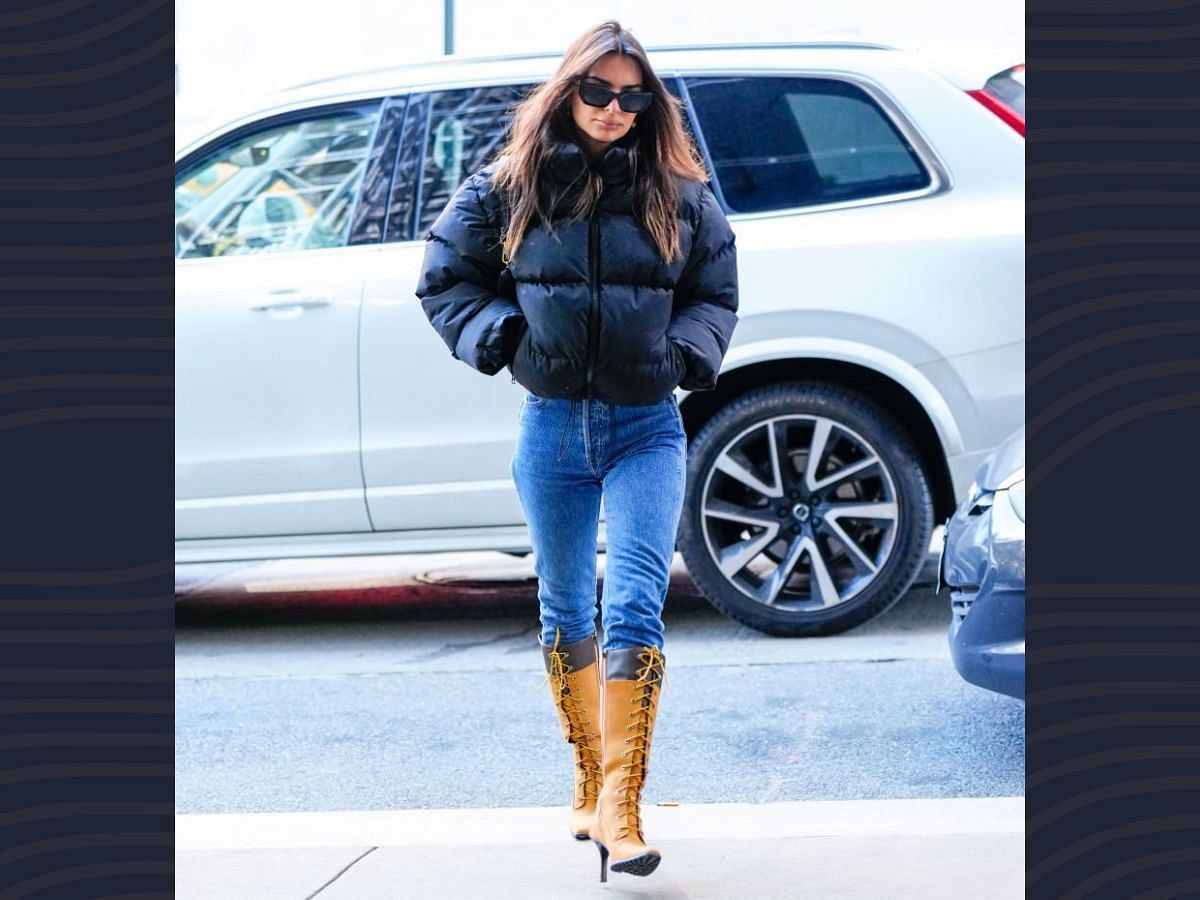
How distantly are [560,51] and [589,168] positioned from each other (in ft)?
9.53

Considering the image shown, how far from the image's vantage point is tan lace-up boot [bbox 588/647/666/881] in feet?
10.9

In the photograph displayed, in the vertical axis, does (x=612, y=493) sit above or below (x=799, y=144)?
below

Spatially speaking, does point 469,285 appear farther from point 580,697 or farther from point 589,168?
point 580,697

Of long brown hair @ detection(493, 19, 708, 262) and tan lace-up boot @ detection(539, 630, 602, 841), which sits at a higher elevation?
long brown hair @ detection(493, 19, 708, 262)

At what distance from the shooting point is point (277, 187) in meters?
6.03

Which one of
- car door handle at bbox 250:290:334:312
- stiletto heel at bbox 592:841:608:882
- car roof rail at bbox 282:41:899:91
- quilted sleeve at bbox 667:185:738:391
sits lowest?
stiletto heel at bbox 592:841:608:882

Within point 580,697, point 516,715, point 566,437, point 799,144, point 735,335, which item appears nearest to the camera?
point 566,437

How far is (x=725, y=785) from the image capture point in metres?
4.41

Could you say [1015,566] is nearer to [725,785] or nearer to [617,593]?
[725,785]

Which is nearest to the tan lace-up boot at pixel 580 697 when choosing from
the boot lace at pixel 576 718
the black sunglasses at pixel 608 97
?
the boot lace at pixel 576 718

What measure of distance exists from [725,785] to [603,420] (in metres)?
1.38

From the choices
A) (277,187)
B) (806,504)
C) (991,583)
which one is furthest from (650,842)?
(277,187)

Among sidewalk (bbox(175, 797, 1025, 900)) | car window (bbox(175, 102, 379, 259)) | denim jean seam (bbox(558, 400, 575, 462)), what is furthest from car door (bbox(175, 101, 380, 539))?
denim jean seam (bbox(558, 400, 575, 462))

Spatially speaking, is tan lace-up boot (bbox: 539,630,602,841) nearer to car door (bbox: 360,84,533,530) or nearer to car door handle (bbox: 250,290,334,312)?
car door (bbox: 360,84,533,530)
